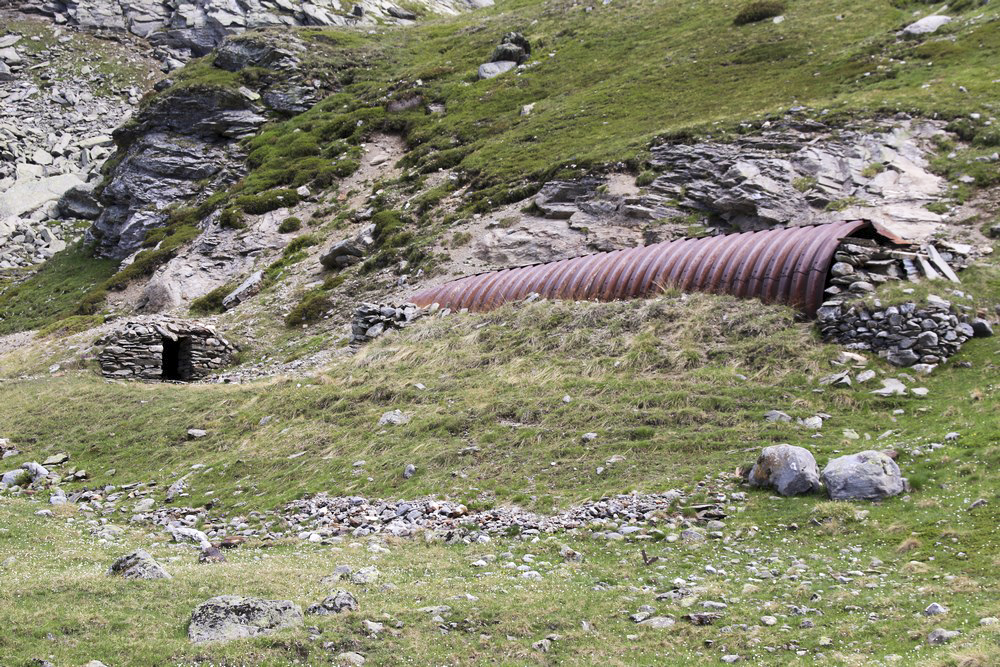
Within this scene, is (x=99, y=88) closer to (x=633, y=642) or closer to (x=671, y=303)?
(x=671, y=303)

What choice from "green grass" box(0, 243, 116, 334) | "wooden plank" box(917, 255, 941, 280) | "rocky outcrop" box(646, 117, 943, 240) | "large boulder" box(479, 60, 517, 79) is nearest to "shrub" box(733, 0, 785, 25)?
"large boulder" box(479, 60, 517, 79)

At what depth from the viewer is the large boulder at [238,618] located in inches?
320

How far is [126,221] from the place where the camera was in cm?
6638

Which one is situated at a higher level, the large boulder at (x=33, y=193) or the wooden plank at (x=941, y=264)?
the wooden plank at (x=941, y=264)

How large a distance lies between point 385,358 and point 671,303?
9260 mm

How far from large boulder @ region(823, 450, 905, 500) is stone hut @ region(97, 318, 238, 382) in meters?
27.6

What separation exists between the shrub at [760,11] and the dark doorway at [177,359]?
47524mm

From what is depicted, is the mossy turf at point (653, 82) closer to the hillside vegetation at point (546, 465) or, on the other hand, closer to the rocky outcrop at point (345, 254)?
the hillside vegetation at point (546, 465)

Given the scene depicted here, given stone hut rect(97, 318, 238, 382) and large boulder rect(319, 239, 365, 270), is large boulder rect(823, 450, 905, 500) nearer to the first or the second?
stone hut rect(97, 318, 238, 382)

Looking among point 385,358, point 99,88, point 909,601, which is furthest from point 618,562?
point 99,88

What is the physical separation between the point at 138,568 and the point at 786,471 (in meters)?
10.00

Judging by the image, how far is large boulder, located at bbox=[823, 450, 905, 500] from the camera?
11.9m

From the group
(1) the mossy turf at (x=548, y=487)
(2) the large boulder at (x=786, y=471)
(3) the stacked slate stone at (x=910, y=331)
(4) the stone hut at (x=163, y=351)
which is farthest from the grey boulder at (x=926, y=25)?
(4) the stone hut at (x=163, y=351)

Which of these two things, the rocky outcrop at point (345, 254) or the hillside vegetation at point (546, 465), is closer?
the hillside vegetation at point (546, 465)
